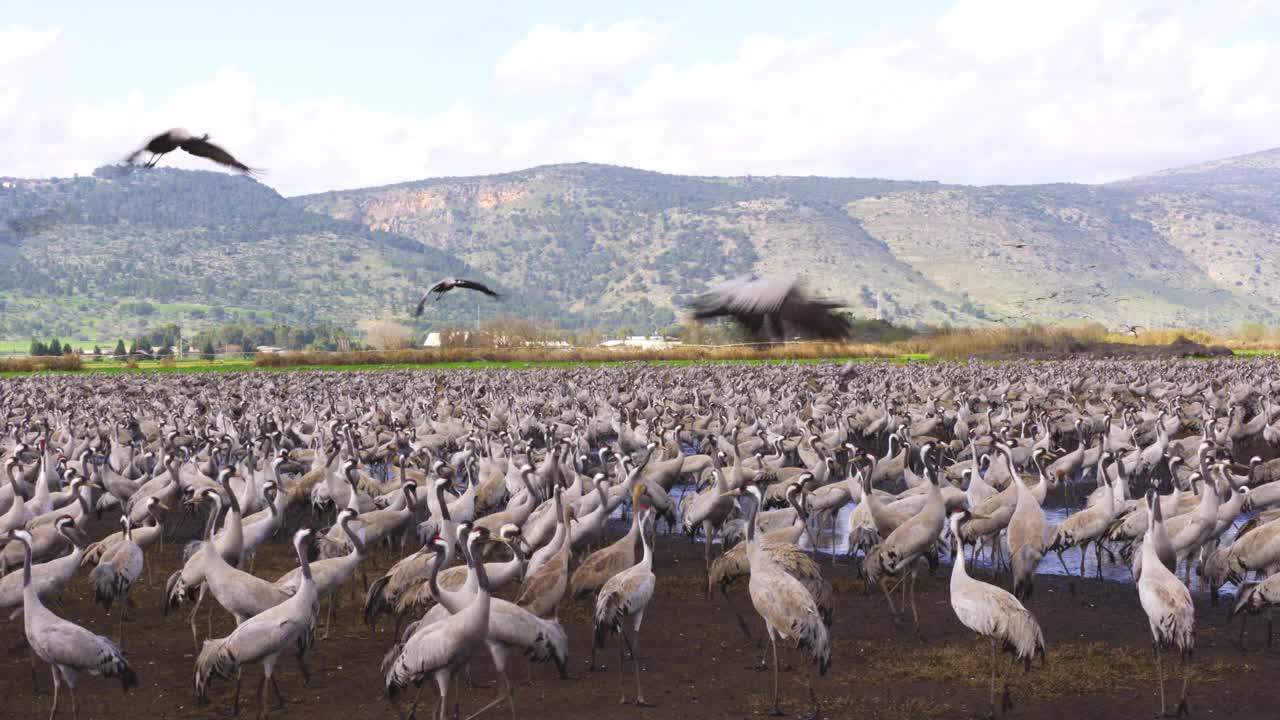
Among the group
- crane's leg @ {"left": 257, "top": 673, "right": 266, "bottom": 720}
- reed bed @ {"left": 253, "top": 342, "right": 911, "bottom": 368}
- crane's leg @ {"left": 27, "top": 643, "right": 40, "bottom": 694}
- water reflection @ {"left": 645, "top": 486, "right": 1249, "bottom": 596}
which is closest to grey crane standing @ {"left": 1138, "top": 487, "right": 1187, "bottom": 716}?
water reflection @ {"left": 645, "top": 486, "right": 1249, "bottom": 596}

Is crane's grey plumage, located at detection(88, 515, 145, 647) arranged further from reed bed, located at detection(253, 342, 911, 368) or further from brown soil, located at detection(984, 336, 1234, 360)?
reed bed, located at detection(253, 342, 911, 368)

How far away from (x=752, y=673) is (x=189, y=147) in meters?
8.83

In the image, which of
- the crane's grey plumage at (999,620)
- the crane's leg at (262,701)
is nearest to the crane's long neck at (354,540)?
the crane's leg at (262,701)

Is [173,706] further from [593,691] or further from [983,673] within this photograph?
[983,673]

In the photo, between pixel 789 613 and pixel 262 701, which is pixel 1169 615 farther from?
pixel 262 701

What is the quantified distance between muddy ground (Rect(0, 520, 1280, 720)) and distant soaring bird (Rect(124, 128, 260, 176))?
Result: 524cm

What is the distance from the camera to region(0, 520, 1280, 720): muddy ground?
10.4 metres

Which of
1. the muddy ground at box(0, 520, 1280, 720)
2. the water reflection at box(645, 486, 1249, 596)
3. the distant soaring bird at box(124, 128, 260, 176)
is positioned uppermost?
the distant soaring bird at box(124, 128, 260, 176)

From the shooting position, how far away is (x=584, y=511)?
16.0 m

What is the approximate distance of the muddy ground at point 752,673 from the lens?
10398 millimetres

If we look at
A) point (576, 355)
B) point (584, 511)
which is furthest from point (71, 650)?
point (576, 355)

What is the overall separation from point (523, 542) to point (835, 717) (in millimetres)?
4968

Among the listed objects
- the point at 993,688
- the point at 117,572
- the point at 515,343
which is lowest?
the point at 993,688

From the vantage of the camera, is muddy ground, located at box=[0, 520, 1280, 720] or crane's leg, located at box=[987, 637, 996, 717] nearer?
crane's leg, located at box=[987, 637, 996, 717]
